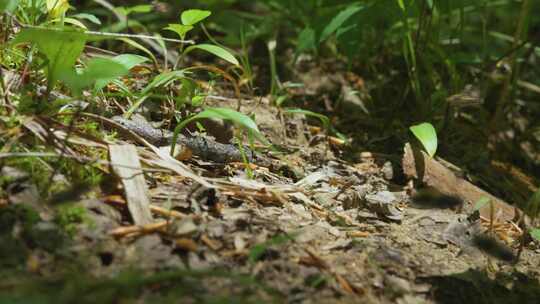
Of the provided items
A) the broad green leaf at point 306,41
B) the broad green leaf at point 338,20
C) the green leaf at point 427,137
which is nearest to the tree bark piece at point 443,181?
the green leaf at point 427,137

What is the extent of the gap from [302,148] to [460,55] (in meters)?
1.03

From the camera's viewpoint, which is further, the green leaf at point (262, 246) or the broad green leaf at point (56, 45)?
the broad green leaf at point (56, 45)

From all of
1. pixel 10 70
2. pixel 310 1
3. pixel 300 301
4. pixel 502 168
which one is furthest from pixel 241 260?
pixel 310 1

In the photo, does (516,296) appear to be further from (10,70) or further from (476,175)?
(10,70)

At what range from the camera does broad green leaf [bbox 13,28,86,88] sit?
1.65 metres

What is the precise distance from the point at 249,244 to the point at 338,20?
5.00 feet

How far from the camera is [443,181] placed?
7.66 ft

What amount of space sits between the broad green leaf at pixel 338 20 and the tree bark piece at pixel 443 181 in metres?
0.68

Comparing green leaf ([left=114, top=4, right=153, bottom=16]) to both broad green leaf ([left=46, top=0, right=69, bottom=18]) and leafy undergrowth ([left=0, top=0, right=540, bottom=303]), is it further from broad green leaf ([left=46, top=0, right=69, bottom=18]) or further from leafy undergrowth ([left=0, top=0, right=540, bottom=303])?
broad green leaf ([left=46, top=0, right=69, bottom=18])

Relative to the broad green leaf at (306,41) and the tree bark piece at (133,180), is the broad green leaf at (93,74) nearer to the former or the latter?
the tree bark piece at (133,180)

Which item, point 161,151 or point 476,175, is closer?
point 161,151

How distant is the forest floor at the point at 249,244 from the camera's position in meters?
1.31

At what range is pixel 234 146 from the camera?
2.14m

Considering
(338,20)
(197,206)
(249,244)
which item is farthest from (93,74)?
(338,20)
